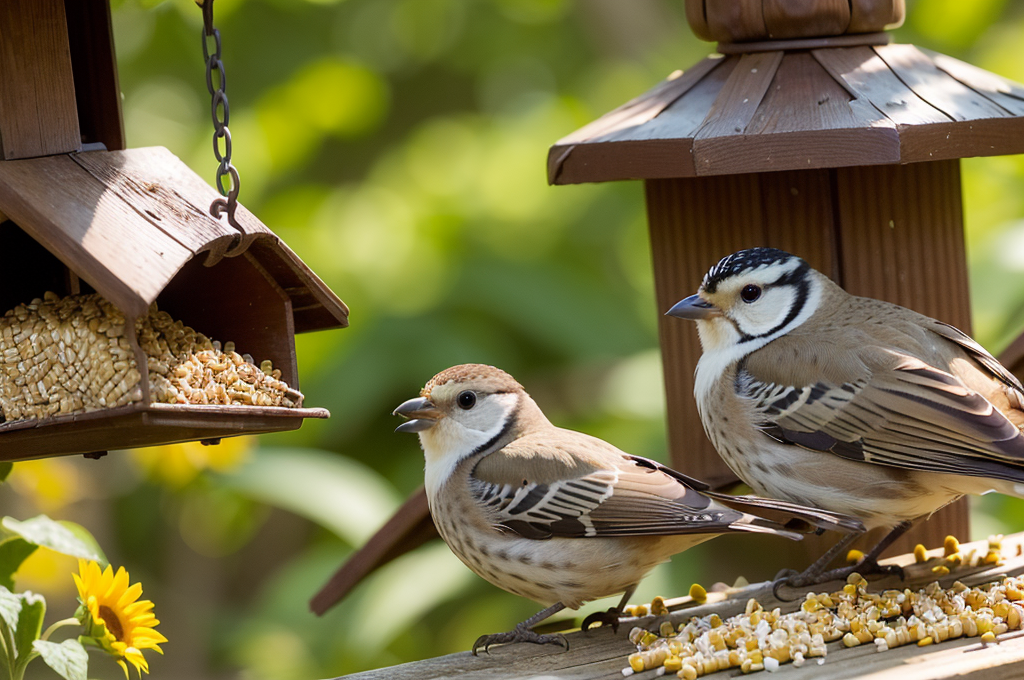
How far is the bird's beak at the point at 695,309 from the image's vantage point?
3100 mm

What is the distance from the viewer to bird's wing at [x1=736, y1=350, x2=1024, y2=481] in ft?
9.09

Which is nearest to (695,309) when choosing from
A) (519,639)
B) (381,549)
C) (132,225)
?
(519,639)

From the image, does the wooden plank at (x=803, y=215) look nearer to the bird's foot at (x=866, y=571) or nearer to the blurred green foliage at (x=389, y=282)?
the bird's foot at (x=866, y=571)

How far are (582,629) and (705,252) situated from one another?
113cm

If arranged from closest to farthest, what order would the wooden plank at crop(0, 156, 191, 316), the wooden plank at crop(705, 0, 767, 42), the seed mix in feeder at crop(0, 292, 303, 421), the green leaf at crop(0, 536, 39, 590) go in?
the wooden plank at crop(0, 156, 191, 316) → the seed mix in feeder at crop(0, 292, 303, 421) → the green leaf at crop(0, 536, 39, 590) → the wooden plank at crop(705, 0, 767, 42)

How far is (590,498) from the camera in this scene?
2.83 m

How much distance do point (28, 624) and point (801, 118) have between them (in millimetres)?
2172

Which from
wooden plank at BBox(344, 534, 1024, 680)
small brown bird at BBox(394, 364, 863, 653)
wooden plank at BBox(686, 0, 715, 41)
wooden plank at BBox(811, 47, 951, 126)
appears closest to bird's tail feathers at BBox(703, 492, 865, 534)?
small brown bird at BBox(394, 364, 863, 653)

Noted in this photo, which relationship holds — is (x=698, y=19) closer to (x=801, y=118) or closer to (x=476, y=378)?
(x=801, y=118)

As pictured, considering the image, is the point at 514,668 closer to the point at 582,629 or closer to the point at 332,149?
the point at 582,629

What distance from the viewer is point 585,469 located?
2.89 metres

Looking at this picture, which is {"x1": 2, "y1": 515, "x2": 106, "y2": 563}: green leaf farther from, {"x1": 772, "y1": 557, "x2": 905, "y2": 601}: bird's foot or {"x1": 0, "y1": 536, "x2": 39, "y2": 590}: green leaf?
{"x1": 772, "y1": 557, "x2": 905, "y2": 601}: bird's foot

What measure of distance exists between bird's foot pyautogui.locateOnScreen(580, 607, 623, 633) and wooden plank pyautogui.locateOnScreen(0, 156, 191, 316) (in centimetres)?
141

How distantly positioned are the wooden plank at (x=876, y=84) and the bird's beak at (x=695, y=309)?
2.16ft
